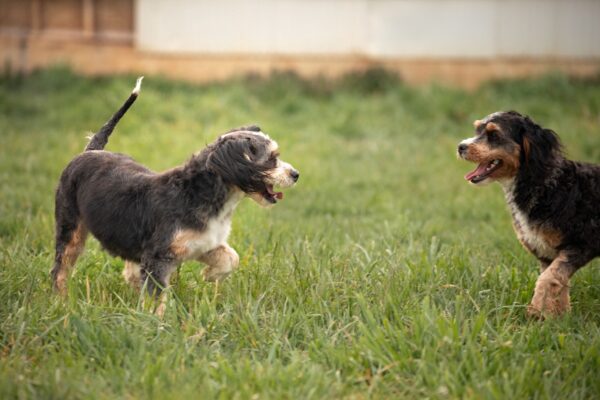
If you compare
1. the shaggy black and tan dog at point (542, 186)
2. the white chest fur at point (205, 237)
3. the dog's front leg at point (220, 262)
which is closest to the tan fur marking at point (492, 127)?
the shaggy black and tan dog at point (542, 186)

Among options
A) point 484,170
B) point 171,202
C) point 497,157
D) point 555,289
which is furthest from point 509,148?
point 171,202

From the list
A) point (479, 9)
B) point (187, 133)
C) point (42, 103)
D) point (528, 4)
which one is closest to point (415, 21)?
point (479, 9)

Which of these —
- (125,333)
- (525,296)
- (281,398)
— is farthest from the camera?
(525,296)

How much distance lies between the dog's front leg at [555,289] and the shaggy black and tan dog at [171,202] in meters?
1.71

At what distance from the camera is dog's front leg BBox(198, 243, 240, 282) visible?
5.06 m

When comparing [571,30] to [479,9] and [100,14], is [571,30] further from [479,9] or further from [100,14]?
[100,14]

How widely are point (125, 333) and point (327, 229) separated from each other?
3298 millimetres

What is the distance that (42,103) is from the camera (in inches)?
511

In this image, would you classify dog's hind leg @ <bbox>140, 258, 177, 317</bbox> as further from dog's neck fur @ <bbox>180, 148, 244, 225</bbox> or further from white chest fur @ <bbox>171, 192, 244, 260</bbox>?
dog's neck fur @ <bbox>180, 148, 244, 225</bbox>

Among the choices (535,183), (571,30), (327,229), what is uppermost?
(571,30)

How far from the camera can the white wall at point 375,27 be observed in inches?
563

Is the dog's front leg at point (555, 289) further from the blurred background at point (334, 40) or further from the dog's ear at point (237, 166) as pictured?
the blurred background at point (334, 40)

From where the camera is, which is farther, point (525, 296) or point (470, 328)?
point (525, 296)

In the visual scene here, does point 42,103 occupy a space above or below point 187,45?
below
